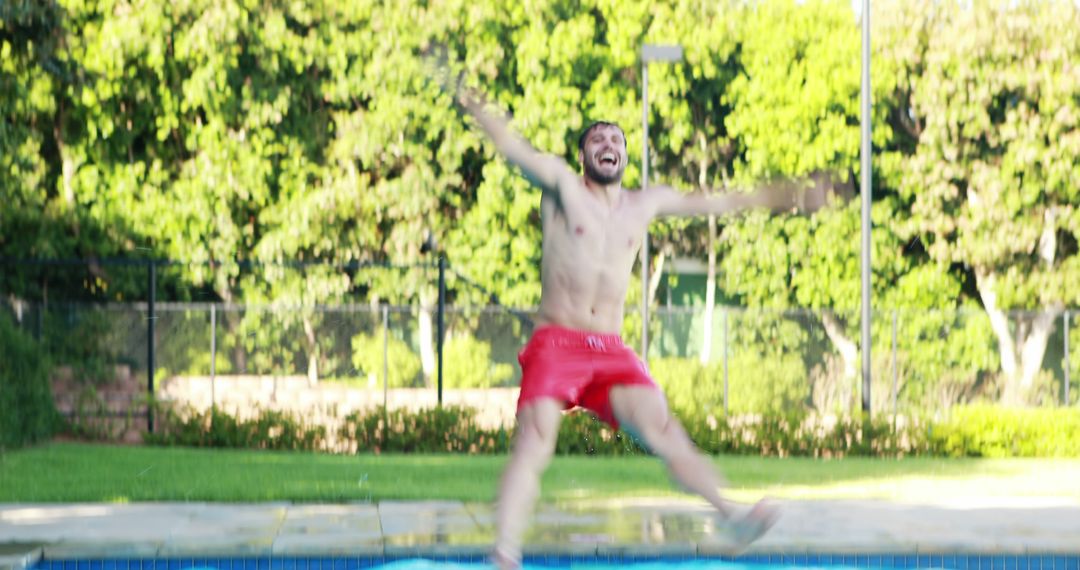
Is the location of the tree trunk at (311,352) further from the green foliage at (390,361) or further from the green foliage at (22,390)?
the green foliage at (22,390)

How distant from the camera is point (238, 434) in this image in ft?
58.1

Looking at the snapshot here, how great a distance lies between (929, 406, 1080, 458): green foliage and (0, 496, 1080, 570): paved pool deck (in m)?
7.87

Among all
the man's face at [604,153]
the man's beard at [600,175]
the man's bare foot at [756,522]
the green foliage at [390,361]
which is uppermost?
the man's face at [604,153]

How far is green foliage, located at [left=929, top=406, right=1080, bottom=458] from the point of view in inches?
739

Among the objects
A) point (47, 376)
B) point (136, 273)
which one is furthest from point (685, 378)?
point (47, 376)

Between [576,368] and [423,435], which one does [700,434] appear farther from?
[576,368]

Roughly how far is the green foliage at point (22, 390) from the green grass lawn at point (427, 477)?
0.27 metres

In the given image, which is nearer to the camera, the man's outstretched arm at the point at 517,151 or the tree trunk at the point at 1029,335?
the man's outstretched arm at the point at 517,151

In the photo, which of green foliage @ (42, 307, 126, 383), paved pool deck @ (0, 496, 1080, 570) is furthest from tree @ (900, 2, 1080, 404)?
paved pool deck @ (0, 496, 1080, 570)

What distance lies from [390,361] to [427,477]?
1776 cm

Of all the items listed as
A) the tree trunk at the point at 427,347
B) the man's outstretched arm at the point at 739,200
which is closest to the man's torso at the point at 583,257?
the man's outstretched arm at the point at 739,200

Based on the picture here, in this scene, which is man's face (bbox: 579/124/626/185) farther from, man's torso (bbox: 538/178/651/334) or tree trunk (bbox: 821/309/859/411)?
tree trunk (bbox: 821/309/859/411)

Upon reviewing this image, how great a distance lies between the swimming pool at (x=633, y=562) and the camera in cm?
791

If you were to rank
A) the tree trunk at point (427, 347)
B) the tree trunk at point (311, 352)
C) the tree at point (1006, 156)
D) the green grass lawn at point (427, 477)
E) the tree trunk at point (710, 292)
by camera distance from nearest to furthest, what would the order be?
the green grass lawn at point (427, 477) < the tree at point (1006, 156) < the tree trunk at point (311, 352) < the tree trunk at point (427, 347) < the tree trunk at point (710, 292)
